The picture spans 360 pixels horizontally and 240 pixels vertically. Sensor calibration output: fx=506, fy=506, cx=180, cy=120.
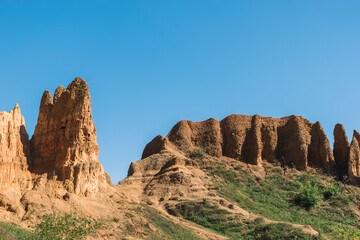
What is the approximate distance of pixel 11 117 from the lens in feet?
110

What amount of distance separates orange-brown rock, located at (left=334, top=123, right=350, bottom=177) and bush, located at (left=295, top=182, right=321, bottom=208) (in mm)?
8612

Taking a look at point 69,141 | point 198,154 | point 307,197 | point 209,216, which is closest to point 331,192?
point 307,197

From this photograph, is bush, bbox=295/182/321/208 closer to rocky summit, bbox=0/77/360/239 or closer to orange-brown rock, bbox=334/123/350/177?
rocky summit, bbox=0/77/360/239

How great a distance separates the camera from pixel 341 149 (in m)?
60.8

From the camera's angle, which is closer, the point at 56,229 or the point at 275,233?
the point at 56,229

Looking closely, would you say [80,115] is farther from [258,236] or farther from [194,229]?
[258,236]

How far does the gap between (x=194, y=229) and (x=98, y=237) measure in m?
10.8

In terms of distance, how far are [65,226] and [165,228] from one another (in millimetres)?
11073

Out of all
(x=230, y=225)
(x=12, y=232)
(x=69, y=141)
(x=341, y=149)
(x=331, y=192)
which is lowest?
(x=12, y=232)

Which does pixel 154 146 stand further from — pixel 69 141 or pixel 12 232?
pixel 12 232

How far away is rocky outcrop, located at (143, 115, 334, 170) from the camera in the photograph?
2329 inches

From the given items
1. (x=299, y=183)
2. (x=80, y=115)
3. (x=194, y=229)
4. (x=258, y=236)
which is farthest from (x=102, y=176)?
(x=299, y=183)

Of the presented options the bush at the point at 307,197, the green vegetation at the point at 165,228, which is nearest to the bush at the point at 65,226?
the green vegetation at the point at 165,228

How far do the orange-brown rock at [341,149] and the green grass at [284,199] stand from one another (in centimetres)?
438
